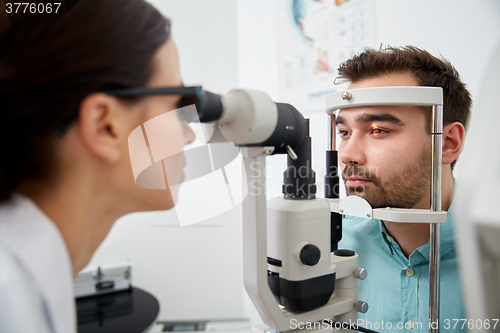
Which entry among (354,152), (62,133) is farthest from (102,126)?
(354,152)

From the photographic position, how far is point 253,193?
1.88 ft

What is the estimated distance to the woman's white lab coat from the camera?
354 mm

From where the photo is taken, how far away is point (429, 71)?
3.40 feet

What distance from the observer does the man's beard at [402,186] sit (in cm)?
100

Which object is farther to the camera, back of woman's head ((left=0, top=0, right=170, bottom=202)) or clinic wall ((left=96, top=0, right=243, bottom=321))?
clinic wall ((left=96, top=0, right=243, bottom=321))

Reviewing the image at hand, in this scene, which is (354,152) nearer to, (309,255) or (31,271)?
(309,255)

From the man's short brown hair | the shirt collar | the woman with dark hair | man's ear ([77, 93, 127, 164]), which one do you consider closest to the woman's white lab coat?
the woman with dark hair

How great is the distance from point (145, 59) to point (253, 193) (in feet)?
0.93

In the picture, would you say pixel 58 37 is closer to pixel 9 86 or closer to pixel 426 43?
pixel 9 86

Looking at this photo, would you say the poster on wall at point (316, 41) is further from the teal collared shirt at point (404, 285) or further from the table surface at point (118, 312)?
the table surface at point (118, 312)

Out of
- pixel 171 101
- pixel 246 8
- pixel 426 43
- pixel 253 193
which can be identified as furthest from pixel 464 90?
pixel 246 8

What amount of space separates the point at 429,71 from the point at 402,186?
1.28ft

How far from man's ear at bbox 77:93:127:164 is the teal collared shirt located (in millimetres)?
923

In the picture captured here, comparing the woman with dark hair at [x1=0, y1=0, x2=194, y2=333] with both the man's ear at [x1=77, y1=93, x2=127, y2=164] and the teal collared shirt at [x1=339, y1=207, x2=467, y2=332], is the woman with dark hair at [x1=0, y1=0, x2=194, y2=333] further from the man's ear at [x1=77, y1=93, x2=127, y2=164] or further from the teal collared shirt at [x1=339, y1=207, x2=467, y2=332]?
the teal collared shirt at [x1=339, y1=207, x2=467, y2=332]
